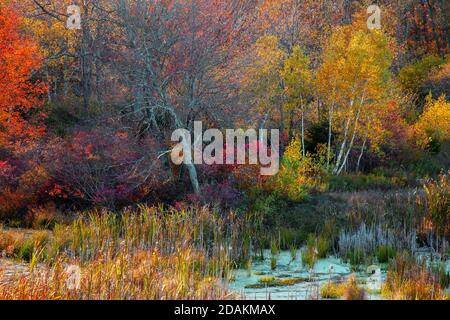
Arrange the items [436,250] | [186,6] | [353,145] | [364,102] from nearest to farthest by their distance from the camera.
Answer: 1. [436,250]
2. [186,6]
3. [364,102]
4. [353,145]

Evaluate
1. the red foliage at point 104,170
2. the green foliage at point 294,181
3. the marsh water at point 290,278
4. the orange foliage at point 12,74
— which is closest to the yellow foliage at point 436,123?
the green foliage at point 294,181

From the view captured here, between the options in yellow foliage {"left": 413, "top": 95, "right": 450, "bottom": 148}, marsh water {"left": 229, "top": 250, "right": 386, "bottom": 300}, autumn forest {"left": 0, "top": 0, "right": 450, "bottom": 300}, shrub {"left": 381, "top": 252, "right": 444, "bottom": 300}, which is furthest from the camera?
yellow foliage {"left": 413, "top": 95, "right": 450, "bottom": 148}

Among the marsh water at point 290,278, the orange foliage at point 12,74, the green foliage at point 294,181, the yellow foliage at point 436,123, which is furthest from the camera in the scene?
the yellow foliage at point 436,123

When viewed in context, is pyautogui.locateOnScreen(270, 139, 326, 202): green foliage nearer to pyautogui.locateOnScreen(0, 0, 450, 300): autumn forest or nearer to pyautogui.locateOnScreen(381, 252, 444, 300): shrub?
pyautogui.locateOnScreen(0, 0, 450, 300): autumn forest

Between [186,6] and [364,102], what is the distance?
601cm

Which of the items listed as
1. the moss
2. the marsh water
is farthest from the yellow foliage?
the moss

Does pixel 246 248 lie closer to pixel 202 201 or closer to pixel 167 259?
pixel 167 259

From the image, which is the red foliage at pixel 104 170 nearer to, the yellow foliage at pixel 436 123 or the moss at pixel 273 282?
the moss at pixel 273 282

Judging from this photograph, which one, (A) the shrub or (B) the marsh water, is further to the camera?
(B) the marsh water

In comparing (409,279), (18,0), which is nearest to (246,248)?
(409,279)

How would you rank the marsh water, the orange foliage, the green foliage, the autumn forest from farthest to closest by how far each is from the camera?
1. the orange foliage
2. the green foliage
3. the autumn forest
4. the marsh water

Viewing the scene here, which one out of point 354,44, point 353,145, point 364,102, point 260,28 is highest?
point 260,28

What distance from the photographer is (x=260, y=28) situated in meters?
23.4
